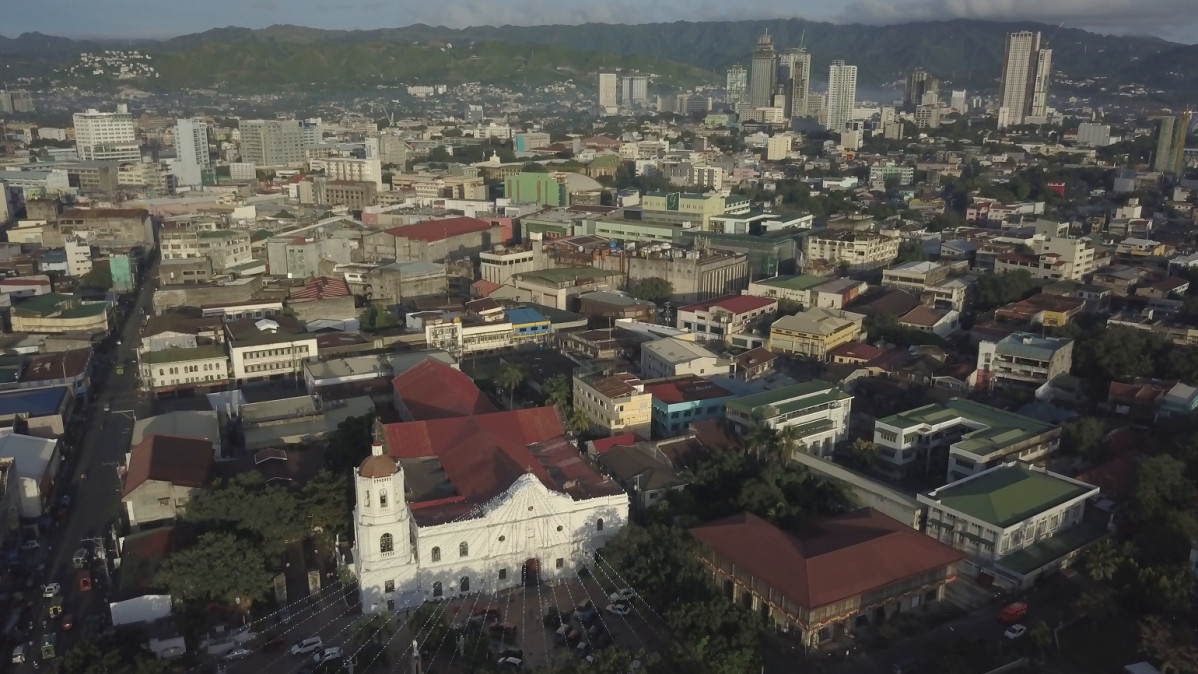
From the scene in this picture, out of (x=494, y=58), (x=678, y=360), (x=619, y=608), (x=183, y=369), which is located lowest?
(x=619, y=608)

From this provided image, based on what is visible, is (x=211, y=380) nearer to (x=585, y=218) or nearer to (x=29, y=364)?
(x=29, y=364)

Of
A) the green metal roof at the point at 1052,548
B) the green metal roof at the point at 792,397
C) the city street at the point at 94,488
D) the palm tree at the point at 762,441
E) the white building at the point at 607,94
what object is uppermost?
the white building at the point at 607,94

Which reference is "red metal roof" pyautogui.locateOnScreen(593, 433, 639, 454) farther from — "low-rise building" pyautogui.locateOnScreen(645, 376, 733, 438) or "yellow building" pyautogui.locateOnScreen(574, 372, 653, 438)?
"low-rise building" pyautogui.locateOnScreen(645, 376, 733, 438)

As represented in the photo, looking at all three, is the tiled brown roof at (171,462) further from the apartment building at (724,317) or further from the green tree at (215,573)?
the apartment building at (724,317)

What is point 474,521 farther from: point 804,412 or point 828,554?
point 804,412

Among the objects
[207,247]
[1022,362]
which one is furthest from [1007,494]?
[207,247]

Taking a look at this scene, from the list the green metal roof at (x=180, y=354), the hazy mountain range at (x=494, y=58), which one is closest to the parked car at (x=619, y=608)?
the green metal roof at (x=180, y=354)
